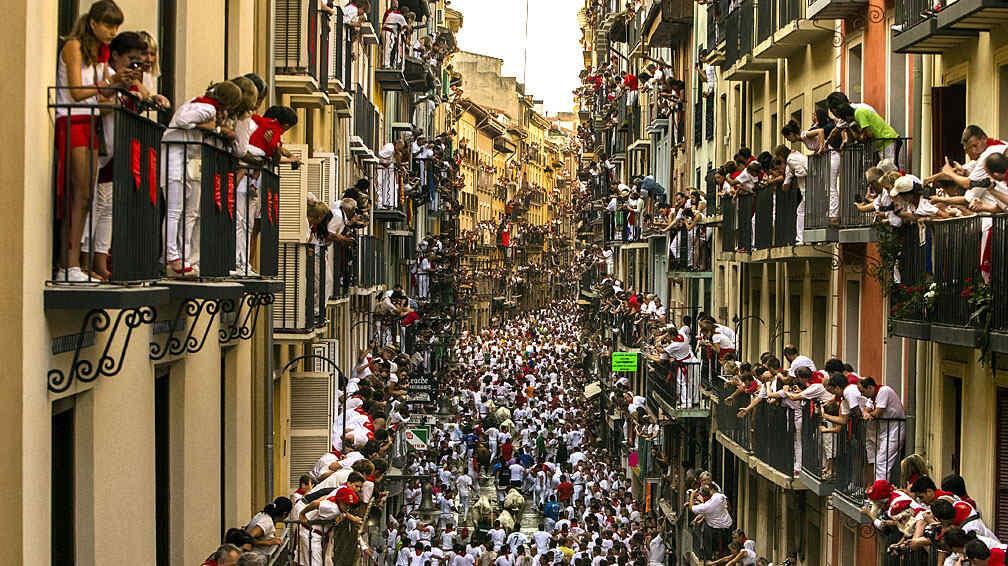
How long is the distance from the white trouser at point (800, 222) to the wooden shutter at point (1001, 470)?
7.01 m

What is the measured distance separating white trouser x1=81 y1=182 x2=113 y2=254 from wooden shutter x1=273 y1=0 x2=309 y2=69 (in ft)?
45.3

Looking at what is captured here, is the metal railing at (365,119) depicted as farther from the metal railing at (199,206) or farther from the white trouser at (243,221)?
the metal railing at (199,206)

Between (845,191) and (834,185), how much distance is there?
240 mm

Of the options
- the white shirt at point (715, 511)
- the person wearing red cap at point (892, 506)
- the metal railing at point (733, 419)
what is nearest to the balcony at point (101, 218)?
the person wearing red cap at point (892, 506)

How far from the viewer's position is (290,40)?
2381 centimetres

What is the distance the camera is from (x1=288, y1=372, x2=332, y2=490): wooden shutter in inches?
931

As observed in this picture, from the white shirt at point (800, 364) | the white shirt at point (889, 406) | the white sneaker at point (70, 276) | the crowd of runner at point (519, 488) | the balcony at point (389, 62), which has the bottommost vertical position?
the crowd of runner at point (519, 488)

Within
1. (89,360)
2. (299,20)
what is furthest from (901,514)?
(299,20)

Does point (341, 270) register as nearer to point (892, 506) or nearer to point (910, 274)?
point (910, 274)

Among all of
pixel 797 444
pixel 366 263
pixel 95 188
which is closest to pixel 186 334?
pixel 95 188

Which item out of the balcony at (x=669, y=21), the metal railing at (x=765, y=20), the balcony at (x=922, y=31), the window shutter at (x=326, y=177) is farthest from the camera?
the balcony at (x=669, y=21)

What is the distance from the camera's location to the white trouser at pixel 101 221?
1003 cm

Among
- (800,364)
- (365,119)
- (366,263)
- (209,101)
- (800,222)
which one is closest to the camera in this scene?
(209,101)

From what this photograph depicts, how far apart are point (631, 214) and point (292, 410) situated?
27463 millimetres
